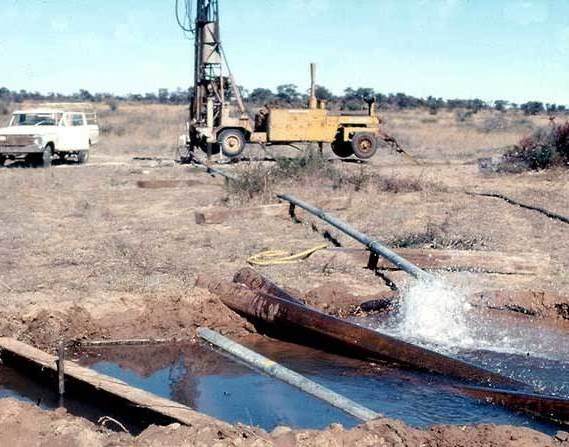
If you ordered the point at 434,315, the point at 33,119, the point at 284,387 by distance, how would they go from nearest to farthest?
the point at 284,387
the point at 434,315
the point at 33,119

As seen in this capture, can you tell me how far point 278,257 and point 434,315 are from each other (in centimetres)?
271

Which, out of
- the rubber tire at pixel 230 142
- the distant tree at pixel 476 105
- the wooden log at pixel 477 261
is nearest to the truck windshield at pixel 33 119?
the rubber tire at pixel 230 142

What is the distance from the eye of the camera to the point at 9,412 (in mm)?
4719

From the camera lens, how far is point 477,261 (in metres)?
9.37

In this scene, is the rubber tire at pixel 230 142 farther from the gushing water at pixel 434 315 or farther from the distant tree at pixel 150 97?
the distant tree at pixel 150 97

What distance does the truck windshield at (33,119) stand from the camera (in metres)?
22.9

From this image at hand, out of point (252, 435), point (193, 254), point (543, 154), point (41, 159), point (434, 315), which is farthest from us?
point (41, 159)

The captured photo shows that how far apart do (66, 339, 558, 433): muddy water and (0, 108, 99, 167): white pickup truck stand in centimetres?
1561

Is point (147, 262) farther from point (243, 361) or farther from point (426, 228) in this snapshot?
point (426, 228)

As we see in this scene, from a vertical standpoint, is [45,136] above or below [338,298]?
above

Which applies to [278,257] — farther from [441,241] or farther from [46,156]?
[46,156]

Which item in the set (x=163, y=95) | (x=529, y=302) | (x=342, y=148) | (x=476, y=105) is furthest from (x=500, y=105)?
(x=529, y=302)

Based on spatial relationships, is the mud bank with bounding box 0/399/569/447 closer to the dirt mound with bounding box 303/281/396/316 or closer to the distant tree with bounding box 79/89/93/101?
the dirt mound with bounding box 303/281/396/316

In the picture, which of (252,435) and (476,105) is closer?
(252,435)
